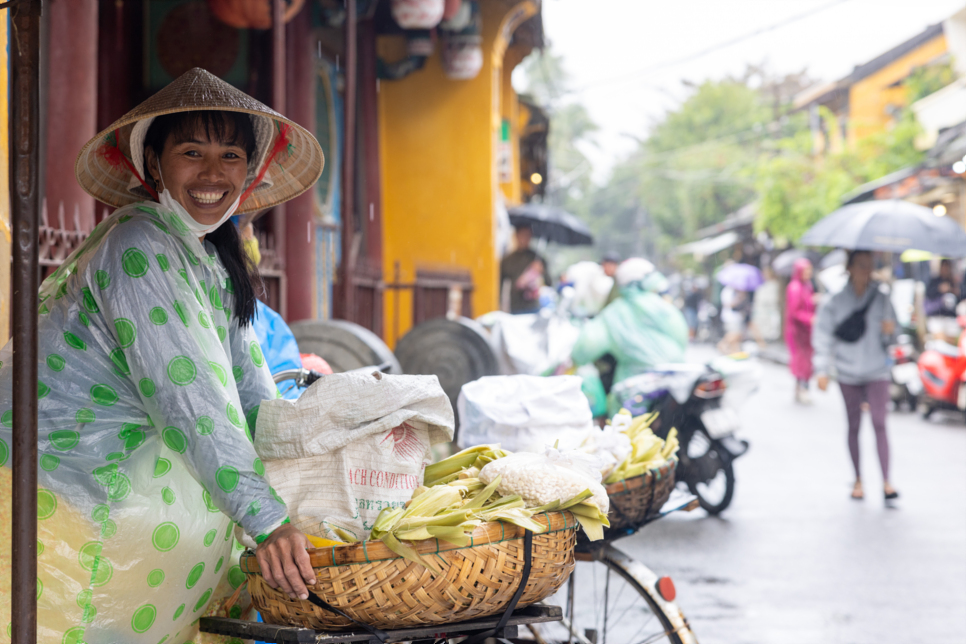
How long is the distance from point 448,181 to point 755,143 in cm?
3921

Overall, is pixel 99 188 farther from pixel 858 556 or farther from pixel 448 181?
pixel 448 181

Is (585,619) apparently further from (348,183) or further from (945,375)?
(945,375)

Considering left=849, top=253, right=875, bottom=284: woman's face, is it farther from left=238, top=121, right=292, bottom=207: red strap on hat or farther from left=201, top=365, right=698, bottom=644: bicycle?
left=238, top=121, right=292, bottom=207: red strap on hat

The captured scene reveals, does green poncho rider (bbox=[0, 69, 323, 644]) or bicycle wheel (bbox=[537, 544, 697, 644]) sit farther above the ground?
green poncho rider (bbox=[0, 69, 323, 644])

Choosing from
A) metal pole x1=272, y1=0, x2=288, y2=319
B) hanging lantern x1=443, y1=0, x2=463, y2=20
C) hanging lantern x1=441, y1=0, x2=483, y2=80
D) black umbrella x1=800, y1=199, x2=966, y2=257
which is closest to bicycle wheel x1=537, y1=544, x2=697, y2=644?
metal pole x1=272, y1=0, x2=288, y2=319

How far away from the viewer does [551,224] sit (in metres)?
16.6

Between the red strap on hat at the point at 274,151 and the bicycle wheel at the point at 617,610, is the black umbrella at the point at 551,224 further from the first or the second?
the red strap on hat at the point at 274,151

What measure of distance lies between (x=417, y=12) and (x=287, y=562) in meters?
7.45

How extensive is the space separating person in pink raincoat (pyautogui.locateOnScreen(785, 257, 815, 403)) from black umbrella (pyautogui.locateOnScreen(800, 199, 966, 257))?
5396 millimetres

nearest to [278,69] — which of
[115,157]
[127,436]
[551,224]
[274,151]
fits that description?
[274,151]

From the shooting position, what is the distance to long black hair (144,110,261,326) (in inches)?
84.4

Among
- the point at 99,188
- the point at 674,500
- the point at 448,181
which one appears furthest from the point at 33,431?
the point at 448,181

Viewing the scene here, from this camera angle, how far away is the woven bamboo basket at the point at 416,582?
176 centimetres

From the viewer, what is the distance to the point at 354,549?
176 centimetres
